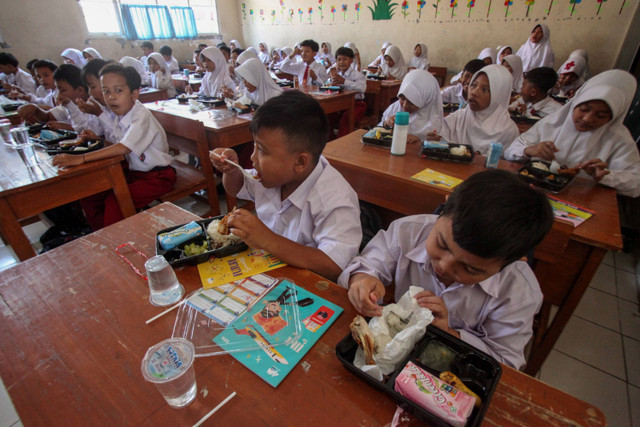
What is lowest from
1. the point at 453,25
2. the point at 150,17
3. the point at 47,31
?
the point at 47,31

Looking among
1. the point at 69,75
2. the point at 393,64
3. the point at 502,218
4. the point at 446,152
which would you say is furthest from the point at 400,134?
the point at 393,64

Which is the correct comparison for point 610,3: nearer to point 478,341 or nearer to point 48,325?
point 478,341

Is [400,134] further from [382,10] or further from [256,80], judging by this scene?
[382,10]

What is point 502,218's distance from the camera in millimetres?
670

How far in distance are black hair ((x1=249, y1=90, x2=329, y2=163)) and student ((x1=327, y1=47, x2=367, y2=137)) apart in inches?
130

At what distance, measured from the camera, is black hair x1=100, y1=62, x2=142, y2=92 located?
2121mm

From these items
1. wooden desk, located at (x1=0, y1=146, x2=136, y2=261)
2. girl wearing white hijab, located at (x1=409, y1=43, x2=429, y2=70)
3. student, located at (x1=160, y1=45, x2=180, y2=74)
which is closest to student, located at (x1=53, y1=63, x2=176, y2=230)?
wooden desk, located at (x1=0, y1=146, x2=136, y2=261)

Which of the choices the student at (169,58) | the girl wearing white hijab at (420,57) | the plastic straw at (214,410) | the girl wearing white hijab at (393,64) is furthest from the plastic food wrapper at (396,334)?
the student at (169,58)

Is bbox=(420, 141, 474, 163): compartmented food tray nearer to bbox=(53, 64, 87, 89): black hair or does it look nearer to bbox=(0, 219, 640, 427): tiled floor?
→ bbox=(0, 219, 640, 427): tiled floor

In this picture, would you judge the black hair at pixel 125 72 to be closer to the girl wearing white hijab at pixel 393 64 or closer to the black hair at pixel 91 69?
the black hair at pixel 91 69

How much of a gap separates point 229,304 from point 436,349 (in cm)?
54

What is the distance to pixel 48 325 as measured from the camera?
77 centimetres

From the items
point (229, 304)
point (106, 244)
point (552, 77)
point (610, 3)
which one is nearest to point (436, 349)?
point (229, 304)

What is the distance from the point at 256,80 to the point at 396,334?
3.92m
